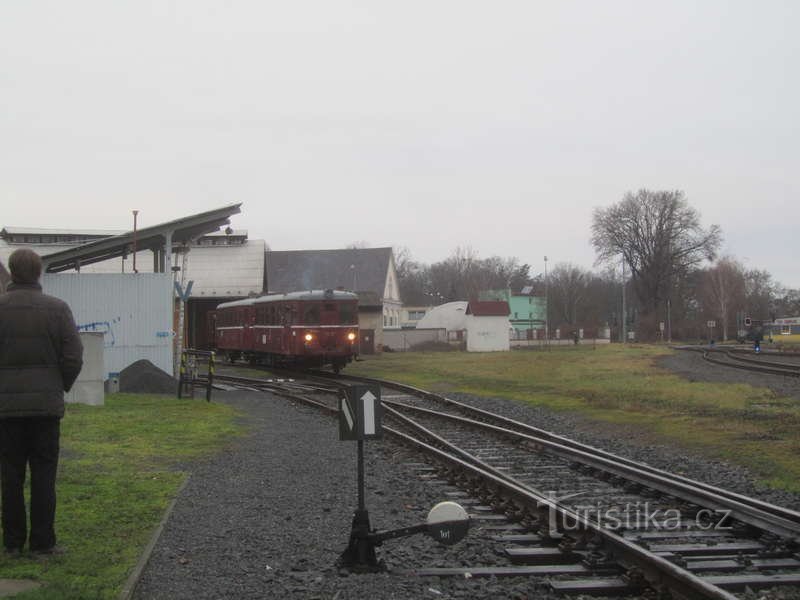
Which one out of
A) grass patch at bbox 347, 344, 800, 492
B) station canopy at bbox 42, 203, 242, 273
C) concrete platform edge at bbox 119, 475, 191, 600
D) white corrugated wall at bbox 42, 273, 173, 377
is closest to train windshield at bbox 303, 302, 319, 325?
grass patch at bbox 347, 344, 800, 492

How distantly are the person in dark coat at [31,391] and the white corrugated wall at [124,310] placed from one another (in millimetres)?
16655

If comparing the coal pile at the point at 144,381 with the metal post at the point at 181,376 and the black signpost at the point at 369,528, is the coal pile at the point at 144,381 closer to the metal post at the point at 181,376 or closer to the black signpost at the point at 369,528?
the metal post at the point at 181,376

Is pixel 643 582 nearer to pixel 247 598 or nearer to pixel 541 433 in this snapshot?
pixel 247 598

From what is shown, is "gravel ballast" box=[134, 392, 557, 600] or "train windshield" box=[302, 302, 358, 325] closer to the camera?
"gravel ballast" box=[134, 392, 557, 600]

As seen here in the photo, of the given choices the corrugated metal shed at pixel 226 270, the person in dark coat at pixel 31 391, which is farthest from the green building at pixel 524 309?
the person in dark coat at pixel 31 391

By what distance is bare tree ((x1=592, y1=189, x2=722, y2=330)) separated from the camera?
73.6m

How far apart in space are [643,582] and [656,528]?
1541 mm

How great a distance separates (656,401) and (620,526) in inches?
458

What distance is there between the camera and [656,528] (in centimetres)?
651

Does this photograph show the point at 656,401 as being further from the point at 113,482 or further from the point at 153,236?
the point at 153,236

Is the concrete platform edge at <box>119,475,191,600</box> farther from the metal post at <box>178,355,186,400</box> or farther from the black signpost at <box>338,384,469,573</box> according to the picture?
the metal post at <box>178,355,186,400</box>

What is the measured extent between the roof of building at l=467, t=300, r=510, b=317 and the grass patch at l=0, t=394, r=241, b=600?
3196 centimetres

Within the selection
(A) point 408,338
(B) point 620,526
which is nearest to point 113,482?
(B) point 620,526

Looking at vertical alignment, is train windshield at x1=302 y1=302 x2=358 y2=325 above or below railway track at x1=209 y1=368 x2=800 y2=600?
above
